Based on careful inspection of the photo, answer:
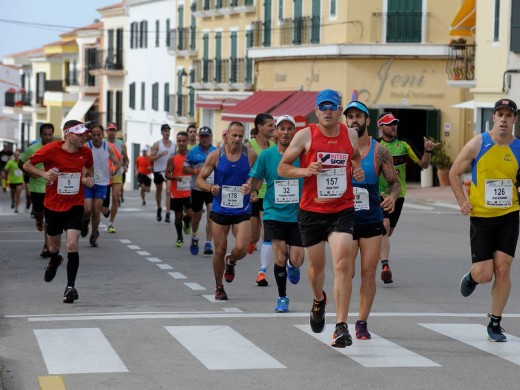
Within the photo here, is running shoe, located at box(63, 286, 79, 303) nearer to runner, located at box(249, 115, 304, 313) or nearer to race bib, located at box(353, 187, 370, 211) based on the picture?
runner, located at box(249, 115, 304, 313)

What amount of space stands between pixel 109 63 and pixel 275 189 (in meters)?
70.4

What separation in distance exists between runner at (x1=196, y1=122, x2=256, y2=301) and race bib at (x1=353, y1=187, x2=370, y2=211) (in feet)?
8.65

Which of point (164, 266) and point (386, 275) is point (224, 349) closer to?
point (386, 275)

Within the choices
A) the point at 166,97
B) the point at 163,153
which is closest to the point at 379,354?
the point at 163,153

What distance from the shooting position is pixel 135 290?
15641mm

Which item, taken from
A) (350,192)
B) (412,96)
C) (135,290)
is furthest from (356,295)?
(412,96)

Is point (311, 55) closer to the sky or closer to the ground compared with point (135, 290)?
closer to the sky

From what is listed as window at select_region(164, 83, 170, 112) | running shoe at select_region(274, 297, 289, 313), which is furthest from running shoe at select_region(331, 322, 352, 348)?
window at select_region(164, 83, 170, 112)

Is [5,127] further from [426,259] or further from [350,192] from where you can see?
[350,192]

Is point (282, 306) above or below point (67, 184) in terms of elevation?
below

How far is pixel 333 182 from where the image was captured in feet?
36.0

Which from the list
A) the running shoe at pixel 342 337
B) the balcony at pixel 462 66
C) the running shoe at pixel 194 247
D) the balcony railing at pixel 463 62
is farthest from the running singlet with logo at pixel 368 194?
the balcony railing at pixel 463 62

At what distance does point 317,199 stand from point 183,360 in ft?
5.36

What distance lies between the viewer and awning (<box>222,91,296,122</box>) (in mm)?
54469
